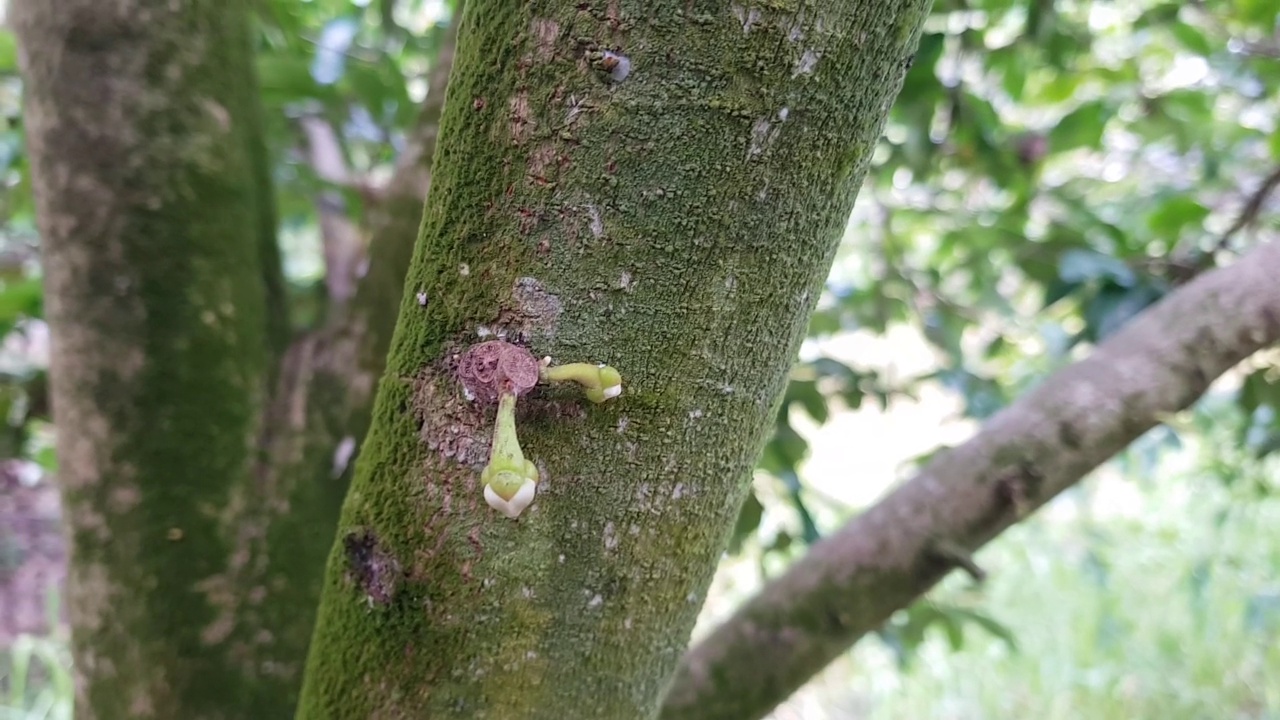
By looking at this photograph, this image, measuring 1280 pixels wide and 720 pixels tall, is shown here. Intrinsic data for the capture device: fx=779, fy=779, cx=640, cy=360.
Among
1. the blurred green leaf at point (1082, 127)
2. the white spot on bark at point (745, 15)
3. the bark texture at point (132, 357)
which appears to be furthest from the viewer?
the blurred green leaf at point (1082, 127)

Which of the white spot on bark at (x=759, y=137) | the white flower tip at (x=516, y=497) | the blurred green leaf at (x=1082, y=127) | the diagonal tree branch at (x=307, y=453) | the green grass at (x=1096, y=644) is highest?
the white spot on bark at (x=759, y=137)

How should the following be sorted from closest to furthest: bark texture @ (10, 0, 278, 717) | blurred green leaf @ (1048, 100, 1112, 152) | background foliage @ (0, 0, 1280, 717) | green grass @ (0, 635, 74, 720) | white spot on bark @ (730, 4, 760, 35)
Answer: white spot on bark @ (730, 4, 760, 35)
bark texture @ (10, 0, 278, 717)
background foliage @ (0, 0, 1280, 717)
blurred green leaf @ (1048, 100, 1112, 152)
green grass @ (0, 635, 74, 720)

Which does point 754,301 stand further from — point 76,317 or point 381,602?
point 76,317

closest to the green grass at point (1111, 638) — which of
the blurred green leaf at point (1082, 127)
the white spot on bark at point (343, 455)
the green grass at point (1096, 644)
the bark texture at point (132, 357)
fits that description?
the green grass at point (1096, 644)

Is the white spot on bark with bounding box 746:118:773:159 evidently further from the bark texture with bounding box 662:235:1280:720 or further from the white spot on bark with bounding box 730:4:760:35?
the bark texture with bounding box 662:235:1280:720

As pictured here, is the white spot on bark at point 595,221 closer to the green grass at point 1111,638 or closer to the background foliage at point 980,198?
the background foliage at point 980,198

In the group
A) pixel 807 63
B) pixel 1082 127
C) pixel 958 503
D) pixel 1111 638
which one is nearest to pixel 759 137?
pixel 807 63

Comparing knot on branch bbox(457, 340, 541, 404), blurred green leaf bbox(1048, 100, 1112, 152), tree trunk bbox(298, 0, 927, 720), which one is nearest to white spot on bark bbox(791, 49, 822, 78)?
tree trunk bbox(298, 0, 927, 720)

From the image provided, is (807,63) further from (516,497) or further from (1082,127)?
(1082,127)
